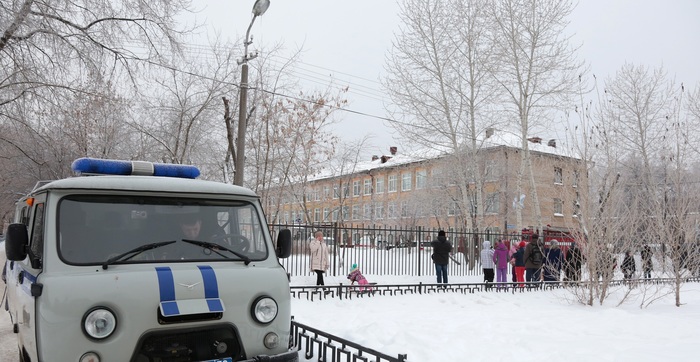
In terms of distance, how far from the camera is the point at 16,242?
4.26 meters

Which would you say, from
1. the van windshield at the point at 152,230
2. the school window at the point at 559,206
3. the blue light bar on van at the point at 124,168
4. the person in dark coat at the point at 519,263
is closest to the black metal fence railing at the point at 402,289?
the person in dark coat at the point at 519,263

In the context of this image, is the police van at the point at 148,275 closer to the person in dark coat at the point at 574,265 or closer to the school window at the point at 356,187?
the person in dark coat at the point at 574,265

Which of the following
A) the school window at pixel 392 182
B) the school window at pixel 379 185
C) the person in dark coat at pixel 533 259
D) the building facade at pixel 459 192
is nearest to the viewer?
the person in dark coat at pixel 533 259

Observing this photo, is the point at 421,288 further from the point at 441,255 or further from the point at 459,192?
the point at 459,192

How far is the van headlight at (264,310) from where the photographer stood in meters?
4.32

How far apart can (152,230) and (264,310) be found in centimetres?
115

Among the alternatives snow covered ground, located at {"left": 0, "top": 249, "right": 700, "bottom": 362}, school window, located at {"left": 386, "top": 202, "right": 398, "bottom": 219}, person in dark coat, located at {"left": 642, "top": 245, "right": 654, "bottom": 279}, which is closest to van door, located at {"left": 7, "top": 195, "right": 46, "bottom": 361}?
snow covered ground, located at {"left": 0, "top": 249, "right": 700, "bottom": 362}

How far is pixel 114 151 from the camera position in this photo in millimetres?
24688

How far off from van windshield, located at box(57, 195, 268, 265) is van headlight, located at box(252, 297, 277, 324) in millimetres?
442

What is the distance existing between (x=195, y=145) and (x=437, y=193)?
2159 cm

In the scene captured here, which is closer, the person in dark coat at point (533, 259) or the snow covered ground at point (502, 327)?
the snow covered ground at point (502, 327)

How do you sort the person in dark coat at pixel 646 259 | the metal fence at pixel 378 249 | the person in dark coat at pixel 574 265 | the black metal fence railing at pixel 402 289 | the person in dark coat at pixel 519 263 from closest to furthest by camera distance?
the black metal fence railing at pixel 402 289
the person in dark coat at pixel 574 265
the person in dark coat at pixel 646 259
the metal fence at pixel 378 249
the person in dark coat at pixel 519 263

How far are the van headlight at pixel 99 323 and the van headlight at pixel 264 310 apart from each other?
1.05 metres

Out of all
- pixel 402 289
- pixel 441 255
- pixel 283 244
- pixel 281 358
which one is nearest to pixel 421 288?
pixel 402 289
